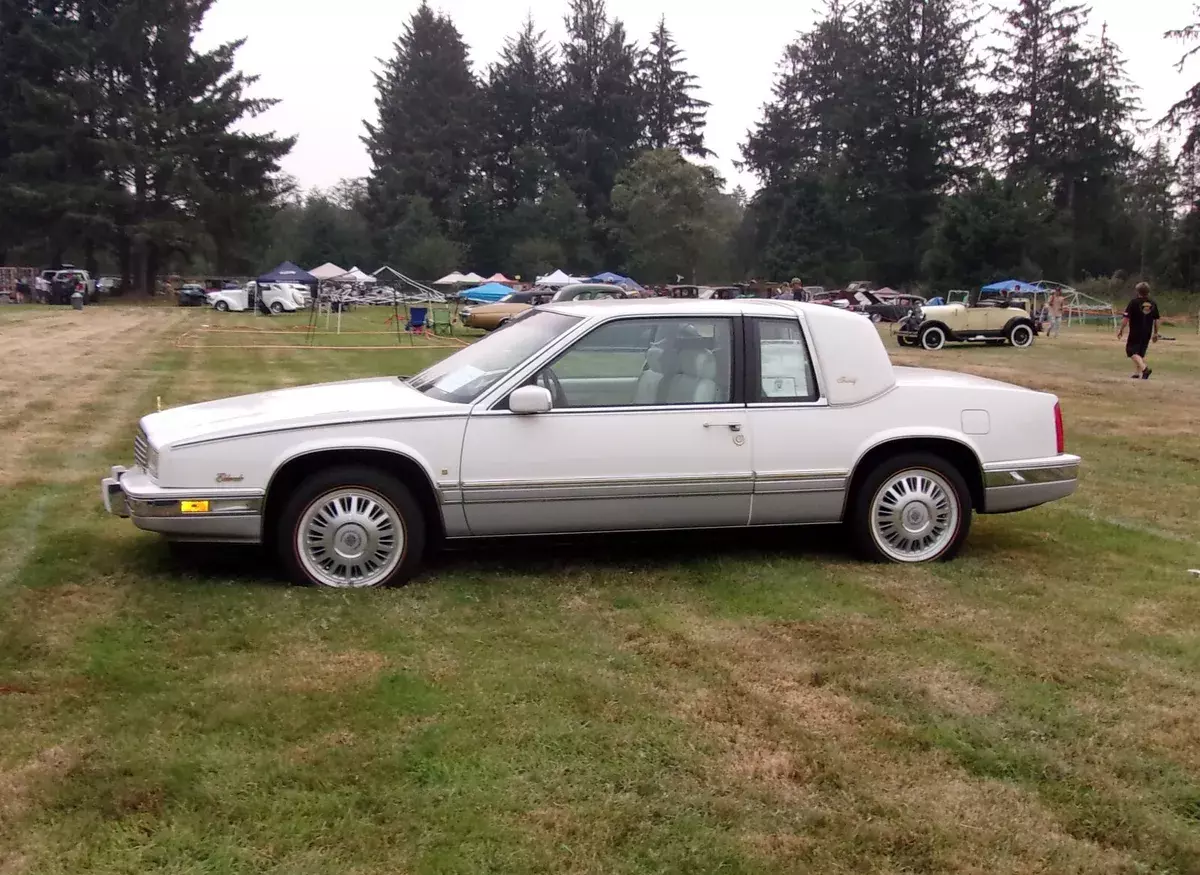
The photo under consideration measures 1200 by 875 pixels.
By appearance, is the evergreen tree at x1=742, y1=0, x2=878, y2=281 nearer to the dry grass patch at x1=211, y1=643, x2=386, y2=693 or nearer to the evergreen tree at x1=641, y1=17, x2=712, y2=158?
the evergreen tree at x1=641, y1=17, x2=712, y2=158

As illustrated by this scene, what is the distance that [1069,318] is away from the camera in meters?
43.9

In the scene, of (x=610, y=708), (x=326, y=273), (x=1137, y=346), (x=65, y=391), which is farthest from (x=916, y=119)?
(x=610, y=708)

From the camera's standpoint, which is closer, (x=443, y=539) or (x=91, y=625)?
(x=91, y=625)

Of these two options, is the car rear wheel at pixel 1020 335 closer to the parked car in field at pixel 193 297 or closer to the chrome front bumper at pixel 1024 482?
the chrome front bumper at pixel 1024 482

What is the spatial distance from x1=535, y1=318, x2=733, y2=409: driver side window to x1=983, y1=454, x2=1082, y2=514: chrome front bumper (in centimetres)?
159

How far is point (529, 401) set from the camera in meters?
5.14

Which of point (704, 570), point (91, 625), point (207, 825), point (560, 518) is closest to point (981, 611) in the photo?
point (704, 570)

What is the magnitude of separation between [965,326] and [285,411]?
954 inches

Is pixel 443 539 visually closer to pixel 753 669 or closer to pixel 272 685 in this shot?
pixel 272 685

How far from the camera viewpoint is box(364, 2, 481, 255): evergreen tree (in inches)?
3172

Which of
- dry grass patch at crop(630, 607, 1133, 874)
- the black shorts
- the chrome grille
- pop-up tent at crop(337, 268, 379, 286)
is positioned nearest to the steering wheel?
dry grass patch at crop(630, 607, 1133, 874)

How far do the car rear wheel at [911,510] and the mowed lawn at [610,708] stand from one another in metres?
0.21

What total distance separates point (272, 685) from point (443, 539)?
1.59 meters

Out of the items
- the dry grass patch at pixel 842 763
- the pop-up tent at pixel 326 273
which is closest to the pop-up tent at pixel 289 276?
the pop-up tent at pixel 326 273
